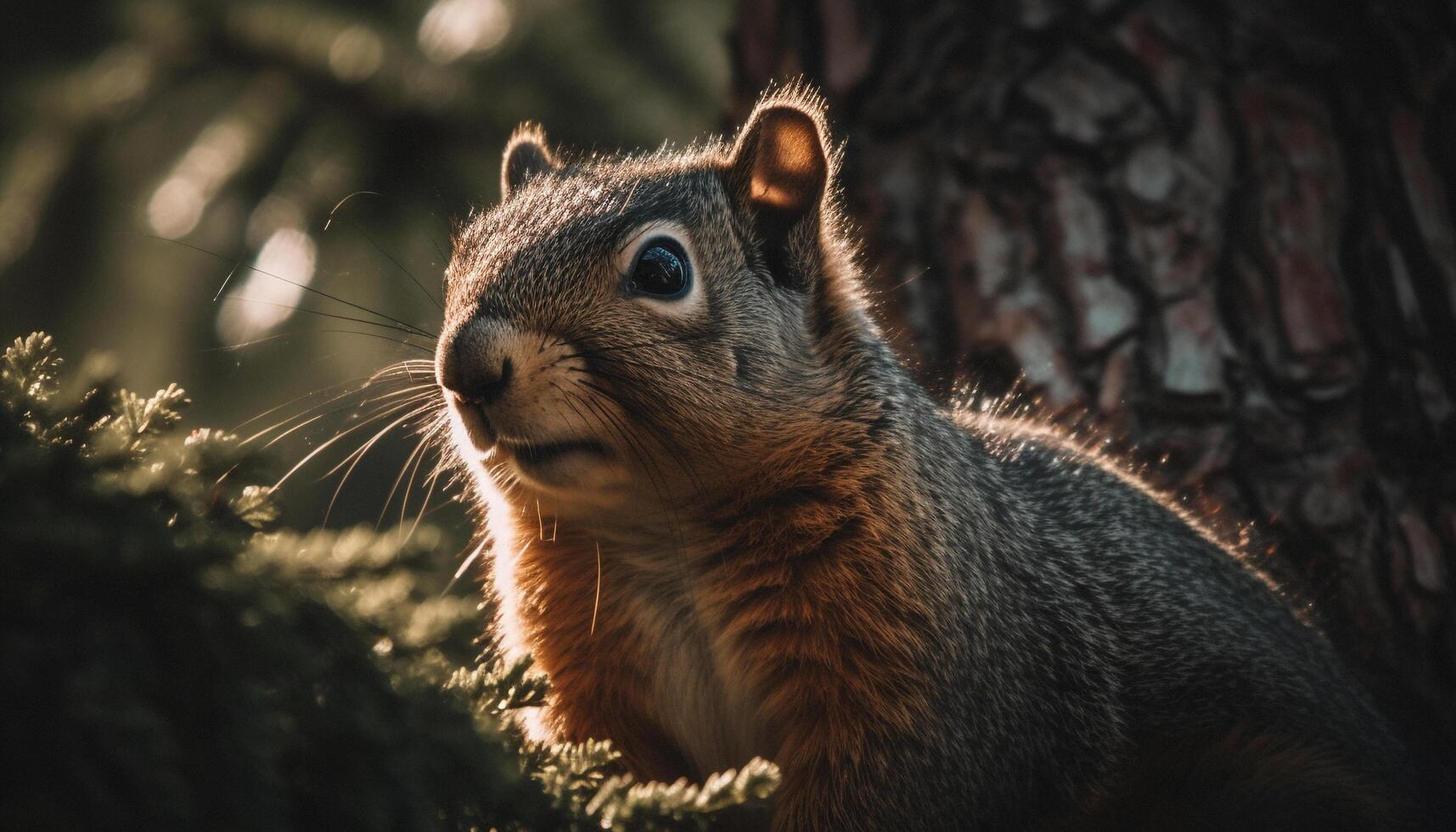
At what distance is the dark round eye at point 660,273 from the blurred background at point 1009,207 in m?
0.85

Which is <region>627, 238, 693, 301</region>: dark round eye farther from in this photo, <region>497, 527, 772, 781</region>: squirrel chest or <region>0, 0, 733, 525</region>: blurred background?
<region>0, 0, 733, 525</region>: blurred background

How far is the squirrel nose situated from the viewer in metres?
1.82

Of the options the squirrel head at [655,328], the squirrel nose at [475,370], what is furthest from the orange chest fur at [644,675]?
the squirrel nose at [475,370]

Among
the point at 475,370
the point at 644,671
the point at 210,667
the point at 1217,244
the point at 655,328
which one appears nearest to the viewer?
the point at 210,667

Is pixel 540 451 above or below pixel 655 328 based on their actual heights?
below

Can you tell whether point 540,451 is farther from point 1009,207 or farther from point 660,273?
point 1009,207

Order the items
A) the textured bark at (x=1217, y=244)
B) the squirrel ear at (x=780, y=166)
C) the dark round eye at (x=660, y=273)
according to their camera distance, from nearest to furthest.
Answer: the dark round eye at (x=660, y=273) → the squirrel ear at (x=780, y=166) → the textured bark at (x=1217, y=244)

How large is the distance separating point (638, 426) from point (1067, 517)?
122 centimetres

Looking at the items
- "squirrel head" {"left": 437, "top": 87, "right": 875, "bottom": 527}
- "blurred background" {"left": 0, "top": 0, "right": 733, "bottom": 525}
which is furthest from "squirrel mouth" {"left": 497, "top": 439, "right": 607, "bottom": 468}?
"blurred background" {"left": 0, "top": 0, "right": 733, "bottom": 525}

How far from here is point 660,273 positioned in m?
2.12

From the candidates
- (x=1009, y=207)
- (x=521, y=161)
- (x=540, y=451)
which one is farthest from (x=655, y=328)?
(x=1009, y=207)

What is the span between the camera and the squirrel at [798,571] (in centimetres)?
Result: 197

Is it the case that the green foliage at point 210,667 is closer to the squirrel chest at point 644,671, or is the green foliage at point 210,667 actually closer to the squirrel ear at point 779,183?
the squirrel chest at point 644,671

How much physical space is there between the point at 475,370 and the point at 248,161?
5.94 feet
